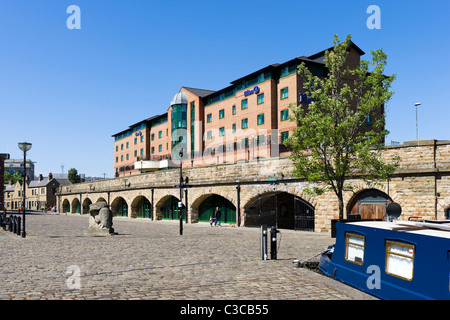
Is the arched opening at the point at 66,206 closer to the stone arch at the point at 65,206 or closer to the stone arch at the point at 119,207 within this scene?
the stone arch at the point at 65,206

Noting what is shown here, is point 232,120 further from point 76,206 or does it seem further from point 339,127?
point 76,206

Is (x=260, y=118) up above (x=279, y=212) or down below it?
above

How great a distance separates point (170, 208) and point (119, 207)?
49.8 feet

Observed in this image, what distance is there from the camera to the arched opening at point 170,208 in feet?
130

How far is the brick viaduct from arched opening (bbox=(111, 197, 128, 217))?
3108 mm

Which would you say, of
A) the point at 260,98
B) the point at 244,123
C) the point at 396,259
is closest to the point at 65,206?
the point at 244,123

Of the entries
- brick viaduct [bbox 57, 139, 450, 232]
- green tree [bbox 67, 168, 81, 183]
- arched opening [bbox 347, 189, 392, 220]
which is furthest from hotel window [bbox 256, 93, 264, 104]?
green tree [bbox 67, 168, 81, 183]

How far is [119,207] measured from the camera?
5297cm

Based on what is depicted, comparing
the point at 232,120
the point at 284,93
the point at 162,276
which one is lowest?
the point at 162,276

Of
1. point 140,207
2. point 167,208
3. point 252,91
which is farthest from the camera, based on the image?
point 140,207
